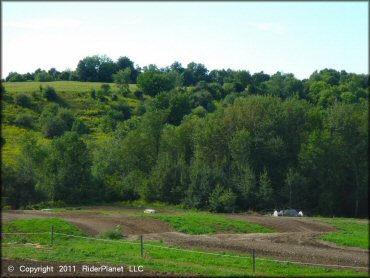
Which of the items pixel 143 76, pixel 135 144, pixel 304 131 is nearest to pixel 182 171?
pixel 135 144

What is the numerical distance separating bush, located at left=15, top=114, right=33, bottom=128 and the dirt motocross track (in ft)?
165

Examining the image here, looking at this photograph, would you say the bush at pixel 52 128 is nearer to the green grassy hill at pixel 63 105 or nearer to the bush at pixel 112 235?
the green grassy hill at pixel 63 105

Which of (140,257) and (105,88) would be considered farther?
(105,88)

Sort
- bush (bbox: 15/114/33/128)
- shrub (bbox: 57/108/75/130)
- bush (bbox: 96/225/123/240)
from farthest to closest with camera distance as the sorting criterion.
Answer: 1. shrub (bbox: 57/108/75/130)
2. bush (bbox: 15/114/33/128)
3. bush (bbox: 96/225/123/240)

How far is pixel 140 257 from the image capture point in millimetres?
22453

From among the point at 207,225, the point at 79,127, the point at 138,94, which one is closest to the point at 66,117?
the point at 79,127

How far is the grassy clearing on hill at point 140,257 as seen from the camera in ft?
63.5

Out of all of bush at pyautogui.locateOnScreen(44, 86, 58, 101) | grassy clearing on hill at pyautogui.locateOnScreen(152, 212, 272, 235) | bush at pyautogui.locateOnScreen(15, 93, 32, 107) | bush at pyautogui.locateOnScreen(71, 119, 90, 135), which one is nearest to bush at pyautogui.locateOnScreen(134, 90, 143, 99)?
bush at pyautogui.locateOnScreen(44, 86, 58, 101)

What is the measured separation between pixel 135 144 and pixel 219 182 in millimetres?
15435

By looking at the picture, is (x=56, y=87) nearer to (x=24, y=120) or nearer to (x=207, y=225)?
(x=24, y=120)

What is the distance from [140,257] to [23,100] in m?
79.8

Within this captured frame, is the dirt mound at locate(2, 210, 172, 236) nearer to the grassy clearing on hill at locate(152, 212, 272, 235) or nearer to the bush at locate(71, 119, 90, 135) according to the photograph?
the grassy clearing on hill at locate(152, 212, 272, 235)

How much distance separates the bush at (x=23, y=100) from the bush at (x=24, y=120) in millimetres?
9271

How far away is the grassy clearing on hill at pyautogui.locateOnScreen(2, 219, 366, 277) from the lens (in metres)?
19.4
